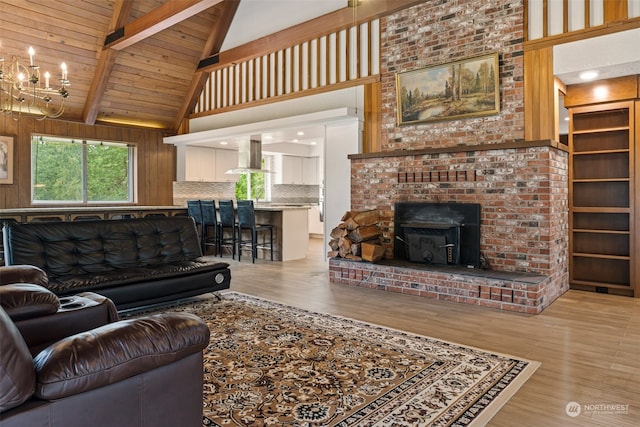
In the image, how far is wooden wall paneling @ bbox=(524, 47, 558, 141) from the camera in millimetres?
4773

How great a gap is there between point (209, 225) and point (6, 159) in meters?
3.64

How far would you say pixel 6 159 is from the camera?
7551 millimetres

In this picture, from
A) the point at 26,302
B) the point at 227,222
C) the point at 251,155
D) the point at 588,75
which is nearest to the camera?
the point at 26,302

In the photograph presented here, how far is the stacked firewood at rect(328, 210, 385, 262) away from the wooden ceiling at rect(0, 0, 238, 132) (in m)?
3.45

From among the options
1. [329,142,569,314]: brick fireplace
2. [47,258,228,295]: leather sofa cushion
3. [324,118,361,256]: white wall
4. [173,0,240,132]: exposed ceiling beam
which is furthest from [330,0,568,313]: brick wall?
[173,0,240,132]: exposed ceiling beam

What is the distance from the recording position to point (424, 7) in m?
5.63

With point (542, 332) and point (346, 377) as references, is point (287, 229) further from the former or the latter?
point (346, 377)

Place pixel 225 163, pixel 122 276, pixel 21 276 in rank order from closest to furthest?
pixel 21 276 < pixel 122 276 < pixel 225 163

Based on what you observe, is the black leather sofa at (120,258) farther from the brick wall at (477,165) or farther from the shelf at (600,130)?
the shelf at (600,130)

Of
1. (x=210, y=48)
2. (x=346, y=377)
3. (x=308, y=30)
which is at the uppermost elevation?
(x=210, y=48)

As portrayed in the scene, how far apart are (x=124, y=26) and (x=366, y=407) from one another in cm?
736

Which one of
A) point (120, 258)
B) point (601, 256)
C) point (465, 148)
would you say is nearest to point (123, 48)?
point (120, 258)

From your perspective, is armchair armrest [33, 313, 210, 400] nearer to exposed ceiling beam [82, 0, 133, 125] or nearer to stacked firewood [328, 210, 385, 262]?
stacked firewood [328, 210, 385, 262]

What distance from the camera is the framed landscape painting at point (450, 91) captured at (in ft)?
16.8
